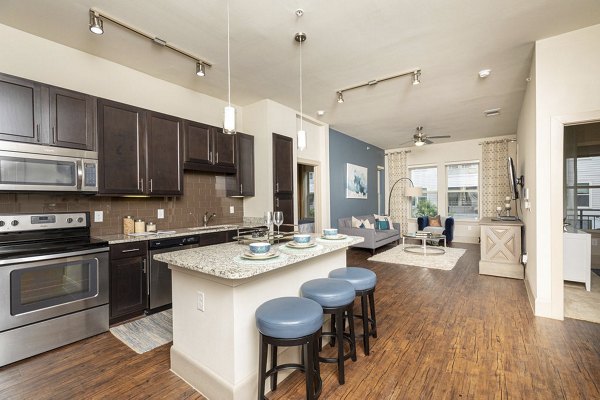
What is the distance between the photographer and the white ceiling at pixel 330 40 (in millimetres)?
2420

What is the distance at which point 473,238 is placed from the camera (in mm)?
7773

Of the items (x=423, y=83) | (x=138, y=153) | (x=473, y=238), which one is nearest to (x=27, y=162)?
(x=138, y=153)

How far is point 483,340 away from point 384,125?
482cm

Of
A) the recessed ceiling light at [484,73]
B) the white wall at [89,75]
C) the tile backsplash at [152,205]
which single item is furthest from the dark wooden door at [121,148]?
the recessed ceiling light at [484,73]

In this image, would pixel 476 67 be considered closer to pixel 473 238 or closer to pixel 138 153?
pixel 138 153

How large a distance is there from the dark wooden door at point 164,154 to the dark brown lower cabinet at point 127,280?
77 cm

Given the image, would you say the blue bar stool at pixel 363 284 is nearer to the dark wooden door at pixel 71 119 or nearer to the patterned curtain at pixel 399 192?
the dark wooden door at pixel 71 119

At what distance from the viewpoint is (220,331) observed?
1.73 m

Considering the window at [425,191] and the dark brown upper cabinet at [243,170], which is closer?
the dark brown upper cabinet at [243,170]

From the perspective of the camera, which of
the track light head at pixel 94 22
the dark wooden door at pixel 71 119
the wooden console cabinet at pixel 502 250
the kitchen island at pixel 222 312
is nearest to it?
the kitchen island at pixel 222 312

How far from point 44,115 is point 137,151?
0.84 meters

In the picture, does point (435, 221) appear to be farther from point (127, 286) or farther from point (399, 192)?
point (127, 286)

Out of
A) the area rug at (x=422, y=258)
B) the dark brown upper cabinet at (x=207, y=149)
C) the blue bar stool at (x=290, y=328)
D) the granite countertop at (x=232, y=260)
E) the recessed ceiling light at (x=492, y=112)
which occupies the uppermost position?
the recessed ceiling light at (x=492, y=112)

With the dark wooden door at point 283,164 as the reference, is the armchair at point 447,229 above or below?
below
